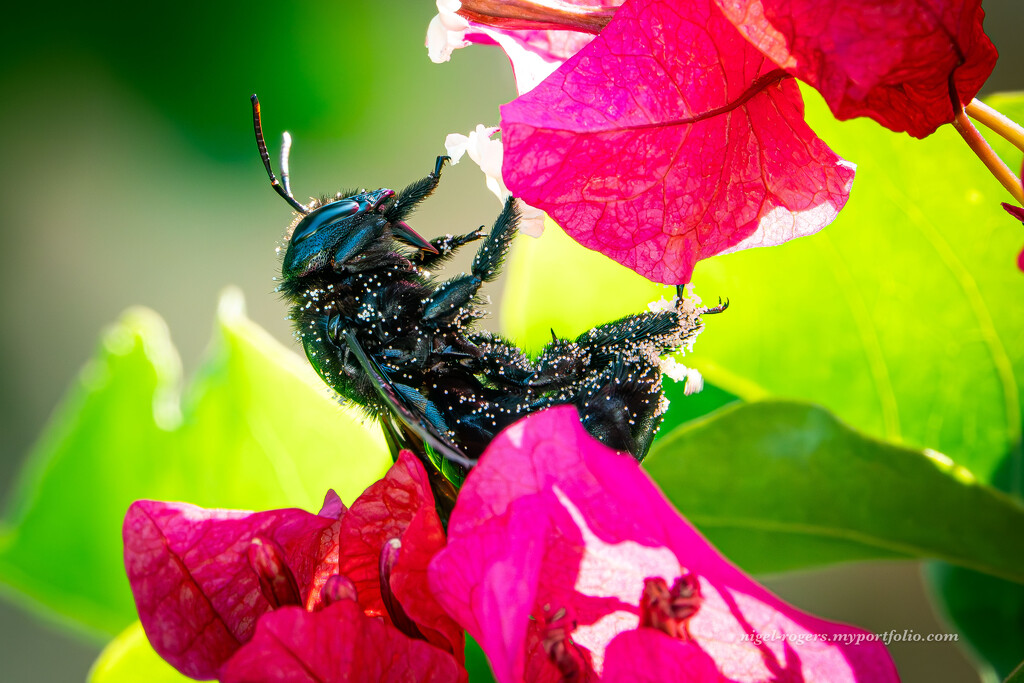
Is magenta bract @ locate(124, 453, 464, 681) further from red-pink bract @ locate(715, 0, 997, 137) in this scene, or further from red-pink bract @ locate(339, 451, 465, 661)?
red-pink bract @ locate(715, 0, 997, 137)

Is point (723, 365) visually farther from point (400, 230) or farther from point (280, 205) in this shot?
point (280, 205)

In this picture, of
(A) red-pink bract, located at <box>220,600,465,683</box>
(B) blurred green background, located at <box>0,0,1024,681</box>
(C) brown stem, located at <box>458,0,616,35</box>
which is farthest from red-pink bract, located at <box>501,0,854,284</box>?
(B) blurred green background, located at <box>0,0,1024,681</box>

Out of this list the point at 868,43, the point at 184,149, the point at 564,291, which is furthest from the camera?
the point at 184,149

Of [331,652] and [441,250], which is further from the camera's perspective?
[441,250]

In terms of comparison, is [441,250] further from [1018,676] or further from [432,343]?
[1018,676]

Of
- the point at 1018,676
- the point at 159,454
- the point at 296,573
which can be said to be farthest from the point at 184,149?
the point at 1018,676

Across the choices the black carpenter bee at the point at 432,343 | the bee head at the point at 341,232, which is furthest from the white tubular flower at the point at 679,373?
the bee head at the point at 341,232
